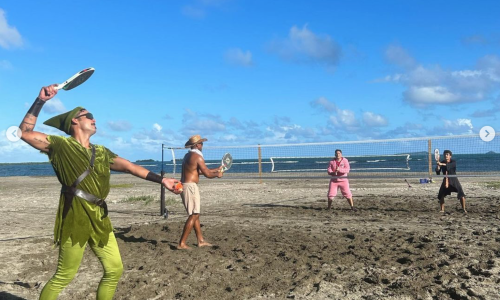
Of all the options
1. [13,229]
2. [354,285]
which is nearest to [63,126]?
[354,285]

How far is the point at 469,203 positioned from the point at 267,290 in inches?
381

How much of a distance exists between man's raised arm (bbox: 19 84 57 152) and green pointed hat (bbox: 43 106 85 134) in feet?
0.87

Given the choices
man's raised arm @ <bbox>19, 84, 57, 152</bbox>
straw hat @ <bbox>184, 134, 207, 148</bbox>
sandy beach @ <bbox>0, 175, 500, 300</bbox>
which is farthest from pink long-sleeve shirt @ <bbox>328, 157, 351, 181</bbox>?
man's raised arm @ <bbox>19, 84, 57, 152</bbox>

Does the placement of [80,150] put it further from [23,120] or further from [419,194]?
[419,194]

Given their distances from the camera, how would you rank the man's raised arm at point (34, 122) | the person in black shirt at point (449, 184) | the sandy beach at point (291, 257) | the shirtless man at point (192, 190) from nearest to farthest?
the man's raised arm at point (34, 122) < the sandy beach at point (291, 257) < the shirtless man at point (192, 190) < the person in black shirt at point (449, 184)

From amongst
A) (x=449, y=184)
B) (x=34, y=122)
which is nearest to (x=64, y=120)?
(x=34, y=122)

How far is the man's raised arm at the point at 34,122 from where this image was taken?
348cm

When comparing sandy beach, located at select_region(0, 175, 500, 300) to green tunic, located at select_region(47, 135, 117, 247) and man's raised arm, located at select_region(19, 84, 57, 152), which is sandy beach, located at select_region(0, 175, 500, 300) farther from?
man's raised arm, located at select_region(19, 84, 57, 152)

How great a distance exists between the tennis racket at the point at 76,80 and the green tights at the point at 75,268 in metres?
1.27

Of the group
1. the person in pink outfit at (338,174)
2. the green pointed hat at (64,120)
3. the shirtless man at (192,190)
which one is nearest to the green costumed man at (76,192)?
the green pointed hat at (64,120)

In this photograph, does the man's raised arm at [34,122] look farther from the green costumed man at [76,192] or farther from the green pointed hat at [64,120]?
the green pointed hat at [64,120]

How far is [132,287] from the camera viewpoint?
532 cm

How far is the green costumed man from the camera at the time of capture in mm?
3627

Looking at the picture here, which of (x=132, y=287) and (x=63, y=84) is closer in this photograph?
(x=63, y=84)
